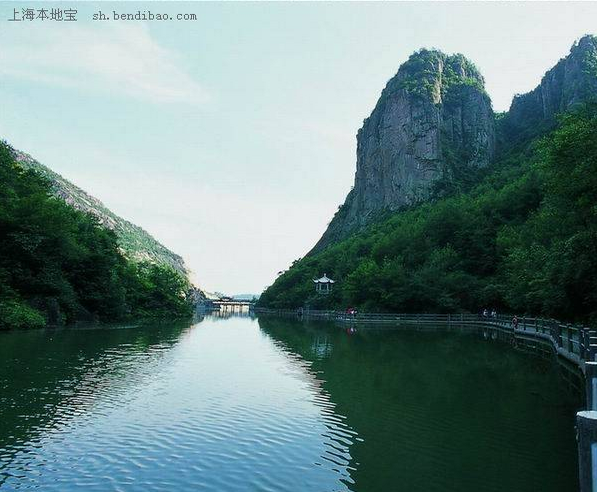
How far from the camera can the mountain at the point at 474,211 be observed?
2747 centimetres

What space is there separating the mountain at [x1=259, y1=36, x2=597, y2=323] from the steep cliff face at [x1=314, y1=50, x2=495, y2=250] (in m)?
0.39

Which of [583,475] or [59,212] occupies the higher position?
[59,212]

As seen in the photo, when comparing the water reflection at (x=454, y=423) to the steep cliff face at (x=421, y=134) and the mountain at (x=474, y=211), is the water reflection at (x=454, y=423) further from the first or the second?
the steep cliff face at (x=421, y=134)

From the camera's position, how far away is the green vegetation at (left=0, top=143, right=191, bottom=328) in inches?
1556

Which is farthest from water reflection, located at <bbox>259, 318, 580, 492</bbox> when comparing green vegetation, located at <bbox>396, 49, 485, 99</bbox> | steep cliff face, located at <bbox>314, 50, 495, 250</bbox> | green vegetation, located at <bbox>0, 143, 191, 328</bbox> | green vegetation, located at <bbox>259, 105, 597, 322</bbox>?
green vegetation, located at <bbox>396, 49, 485, 99</bbox>

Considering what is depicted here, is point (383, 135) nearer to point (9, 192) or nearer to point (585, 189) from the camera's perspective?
point (9, 192)

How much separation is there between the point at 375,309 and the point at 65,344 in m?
44.5

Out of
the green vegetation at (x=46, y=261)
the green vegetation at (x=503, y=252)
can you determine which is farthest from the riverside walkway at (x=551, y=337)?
the green vegetation at (x=46, y=261)

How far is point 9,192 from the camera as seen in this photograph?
42.8 meters

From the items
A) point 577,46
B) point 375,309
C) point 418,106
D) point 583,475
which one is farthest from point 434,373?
point 577,46

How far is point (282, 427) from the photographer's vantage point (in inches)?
440

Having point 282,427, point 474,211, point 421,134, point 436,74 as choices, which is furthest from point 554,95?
point 282,427

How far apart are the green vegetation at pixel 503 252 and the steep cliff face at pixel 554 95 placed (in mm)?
18251

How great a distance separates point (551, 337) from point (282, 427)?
21844mm
